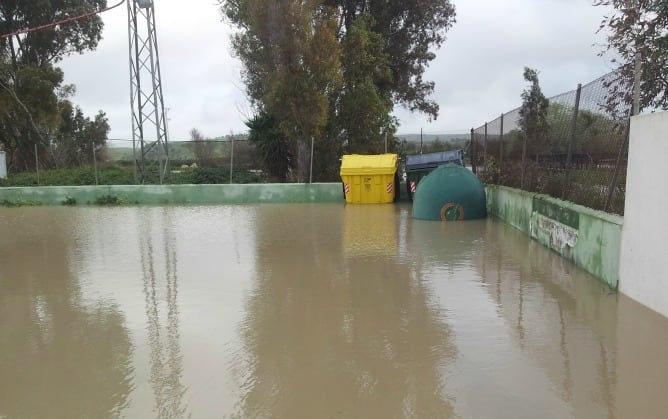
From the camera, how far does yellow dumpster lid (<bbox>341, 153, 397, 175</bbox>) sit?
51.1ft

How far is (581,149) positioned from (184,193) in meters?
13.1

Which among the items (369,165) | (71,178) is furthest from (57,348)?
(71,178)

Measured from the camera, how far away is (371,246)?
27.5 ft

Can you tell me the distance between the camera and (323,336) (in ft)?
14.0

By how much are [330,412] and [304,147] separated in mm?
17178

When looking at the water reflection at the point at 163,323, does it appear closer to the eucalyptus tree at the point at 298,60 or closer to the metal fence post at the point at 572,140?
the metal fence post at the point at 572,140

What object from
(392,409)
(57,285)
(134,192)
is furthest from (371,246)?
(134,192)

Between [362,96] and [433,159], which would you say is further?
[362,96]

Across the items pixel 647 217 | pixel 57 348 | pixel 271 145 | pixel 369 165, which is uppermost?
pixel 271 145

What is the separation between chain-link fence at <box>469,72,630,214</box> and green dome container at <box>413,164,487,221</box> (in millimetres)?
1102

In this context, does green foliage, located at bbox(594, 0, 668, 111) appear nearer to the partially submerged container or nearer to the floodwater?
the floodwater

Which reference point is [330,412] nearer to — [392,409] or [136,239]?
[392,409]

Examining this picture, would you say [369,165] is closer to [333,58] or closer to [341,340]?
[333,58]

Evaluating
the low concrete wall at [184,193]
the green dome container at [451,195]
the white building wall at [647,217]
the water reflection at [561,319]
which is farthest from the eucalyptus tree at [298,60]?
the white building wall at [647,217]
